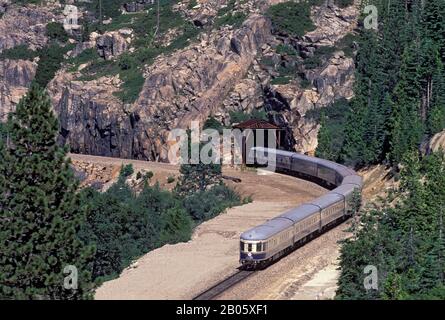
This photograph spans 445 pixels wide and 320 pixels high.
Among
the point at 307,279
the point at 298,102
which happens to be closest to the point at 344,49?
→ the point at 298,102

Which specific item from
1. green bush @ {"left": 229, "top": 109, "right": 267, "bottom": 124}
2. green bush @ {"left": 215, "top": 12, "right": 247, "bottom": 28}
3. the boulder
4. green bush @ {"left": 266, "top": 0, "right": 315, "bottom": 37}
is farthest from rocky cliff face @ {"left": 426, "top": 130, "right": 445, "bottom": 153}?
the boulder

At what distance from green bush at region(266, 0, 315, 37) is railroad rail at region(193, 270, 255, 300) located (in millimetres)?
68238

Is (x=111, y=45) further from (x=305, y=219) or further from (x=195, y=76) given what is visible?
(x=305, y=219)

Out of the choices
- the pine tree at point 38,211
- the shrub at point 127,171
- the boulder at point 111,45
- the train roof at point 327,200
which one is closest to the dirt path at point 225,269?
the train roof at point 327,200

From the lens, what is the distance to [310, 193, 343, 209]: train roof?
224 ft

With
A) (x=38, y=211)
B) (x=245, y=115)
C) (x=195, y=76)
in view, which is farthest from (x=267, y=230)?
(x=195, y=76)

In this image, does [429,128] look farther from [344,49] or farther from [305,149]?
[344,49]

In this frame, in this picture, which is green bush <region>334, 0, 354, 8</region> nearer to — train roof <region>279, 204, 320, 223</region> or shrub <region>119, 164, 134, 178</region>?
shrub <region>119, 164, 134, 178</region>

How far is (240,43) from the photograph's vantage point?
121875 millimetres

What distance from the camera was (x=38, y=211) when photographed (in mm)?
49406

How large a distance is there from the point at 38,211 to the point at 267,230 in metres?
14.6

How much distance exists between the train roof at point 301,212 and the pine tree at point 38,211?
16900 mm
